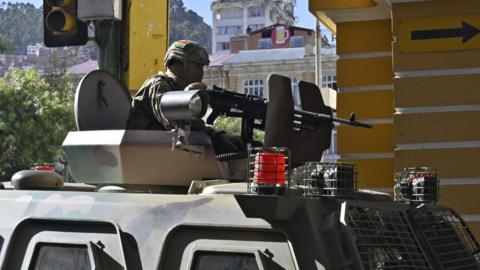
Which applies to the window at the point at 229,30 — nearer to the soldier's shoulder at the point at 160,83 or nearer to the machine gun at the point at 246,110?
the machine gun at the point at 246,110

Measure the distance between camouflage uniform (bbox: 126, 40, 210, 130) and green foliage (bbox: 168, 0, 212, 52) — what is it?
5565 inches

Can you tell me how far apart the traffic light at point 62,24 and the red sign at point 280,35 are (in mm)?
66335

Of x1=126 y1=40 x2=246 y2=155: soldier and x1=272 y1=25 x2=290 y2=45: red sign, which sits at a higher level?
x1=272 y1=25 x2=290 y2=45: red sign

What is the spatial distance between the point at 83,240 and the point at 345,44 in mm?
6476

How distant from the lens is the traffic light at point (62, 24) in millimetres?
7355

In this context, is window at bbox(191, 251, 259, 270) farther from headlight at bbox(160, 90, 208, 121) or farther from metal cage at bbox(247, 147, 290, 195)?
headlight at bbox(160, 90, 208, 121)

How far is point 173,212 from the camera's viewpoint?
344cm

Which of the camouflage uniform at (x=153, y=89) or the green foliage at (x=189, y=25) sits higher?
the green foliage at (x=189, y=25)

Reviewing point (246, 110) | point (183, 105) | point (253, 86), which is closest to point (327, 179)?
point (183, 105)

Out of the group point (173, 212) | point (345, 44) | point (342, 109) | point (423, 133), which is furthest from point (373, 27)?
point (173, 212)

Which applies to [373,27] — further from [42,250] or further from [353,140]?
[42,250]

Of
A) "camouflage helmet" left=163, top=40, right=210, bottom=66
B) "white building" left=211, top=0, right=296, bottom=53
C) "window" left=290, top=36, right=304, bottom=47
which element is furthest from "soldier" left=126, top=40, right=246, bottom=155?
"white building" left=211, top=0, right=296, bottom=53

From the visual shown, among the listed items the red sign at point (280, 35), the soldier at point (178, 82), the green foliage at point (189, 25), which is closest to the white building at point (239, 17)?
the green foliage at point (189, 25)

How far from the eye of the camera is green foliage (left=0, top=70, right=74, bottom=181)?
2961 cm
